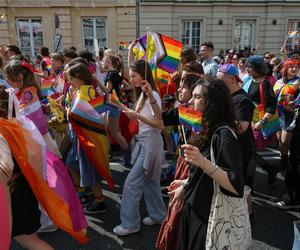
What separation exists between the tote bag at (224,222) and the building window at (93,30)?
1677 centimetres

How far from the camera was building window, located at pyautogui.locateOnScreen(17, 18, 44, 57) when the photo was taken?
17.2 m

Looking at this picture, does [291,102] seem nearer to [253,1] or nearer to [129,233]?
[129,233]

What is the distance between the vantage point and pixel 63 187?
96.5 inches

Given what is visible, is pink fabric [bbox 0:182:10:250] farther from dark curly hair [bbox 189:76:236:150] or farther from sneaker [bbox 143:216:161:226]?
sneaker [bbox 143:216:161:226]

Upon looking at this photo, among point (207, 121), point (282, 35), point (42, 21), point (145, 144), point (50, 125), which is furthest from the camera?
point (282, 35)

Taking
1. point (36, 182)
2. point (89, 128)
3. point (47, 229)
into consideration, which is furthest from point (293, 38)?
point (36, 182)

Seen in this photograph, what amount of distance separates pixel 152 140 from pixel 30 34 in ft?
53.9

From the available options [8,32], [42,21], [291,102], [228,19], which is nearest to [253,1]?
[228,19]

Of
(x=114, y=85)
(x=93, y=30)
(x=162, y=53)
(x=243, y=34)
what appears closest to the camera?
(x=162, y=53)

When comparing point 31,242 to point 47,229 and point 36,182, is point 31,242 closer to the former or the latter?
point 36,182

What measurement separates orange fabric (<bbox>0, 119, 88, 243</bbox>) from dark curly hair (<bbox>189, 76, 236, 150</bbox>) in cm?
113

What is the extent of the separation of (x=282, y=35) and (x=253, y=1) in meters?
2.72

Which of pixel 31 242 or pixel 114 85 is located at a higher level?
pixel 114 85

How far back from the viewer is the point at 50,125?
4.46 meters
